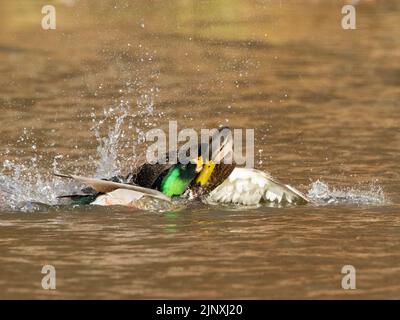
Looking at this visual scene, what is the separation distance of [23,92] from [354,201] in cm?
510

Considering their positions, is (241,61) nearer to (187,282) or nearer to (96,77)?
(96,77)

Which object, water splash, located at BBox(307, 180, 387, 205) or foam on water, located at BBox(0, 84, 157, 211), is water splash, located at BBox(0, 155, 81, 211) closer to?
foam on water, located at BBox(0, 84, 157, 211)

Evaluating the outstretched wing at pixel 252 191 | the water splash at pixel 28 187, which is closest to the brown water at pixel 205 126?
the water splash at pixel 28 187

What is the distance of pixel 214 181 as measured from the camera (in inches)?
338

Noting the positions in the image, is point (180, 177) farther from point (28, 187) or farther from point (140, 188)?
point (28, 187)

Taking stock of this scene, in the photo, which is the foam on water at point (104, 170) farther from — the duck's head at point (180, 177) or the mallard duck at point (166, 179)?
the duck's head at point (180, 177)

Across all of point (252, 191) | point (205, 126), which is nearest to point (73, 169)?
point (252, 191)

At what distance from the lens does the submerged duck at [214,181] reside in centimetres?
→ 852

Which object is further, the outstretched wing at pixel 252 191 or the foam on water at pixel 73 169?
the foam on water at pixel 73 169

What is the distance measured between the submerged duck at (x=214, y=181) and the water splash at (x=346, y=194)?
27 cm

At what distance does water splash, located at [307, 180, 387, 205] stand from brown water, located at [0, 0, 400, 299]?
0.02 meters

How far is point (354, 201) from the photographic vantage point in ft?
28.8

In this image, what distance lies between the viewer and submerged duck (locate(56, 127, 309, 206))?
8.52 m
